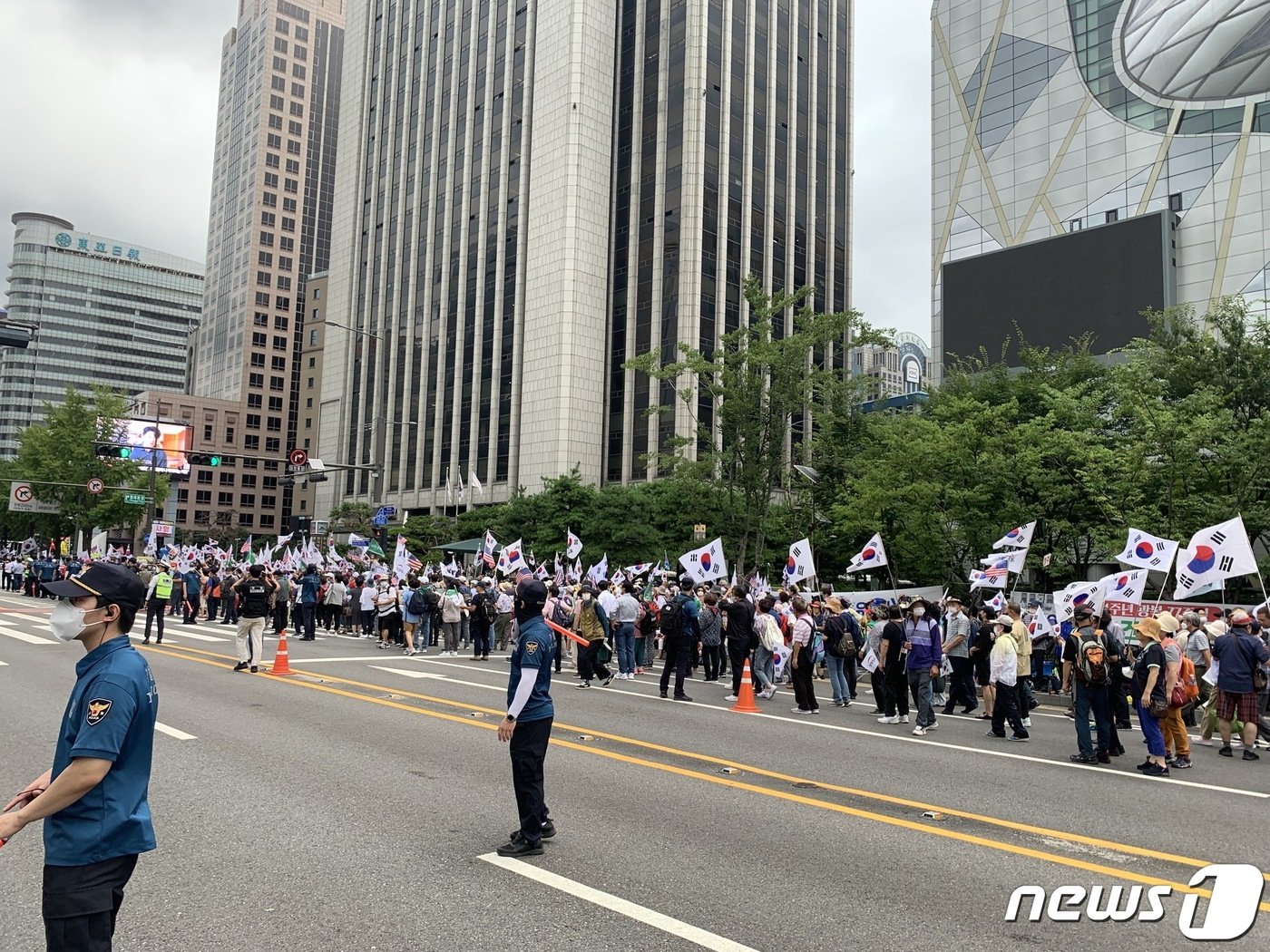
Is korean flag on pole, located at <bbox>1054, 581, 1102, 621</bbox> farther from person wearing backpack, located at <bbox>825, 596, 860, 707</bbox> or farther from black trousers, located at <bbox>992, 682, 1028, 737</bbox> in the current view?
black trousers, located at <bbox>992, 682, 1028, 737</bbox>

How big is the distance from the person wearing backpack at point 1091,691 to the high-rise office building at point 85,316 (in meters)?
170

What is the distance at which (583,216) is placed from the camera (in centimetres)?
7056

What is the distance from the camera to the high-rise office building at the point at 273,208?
133750 millimetres

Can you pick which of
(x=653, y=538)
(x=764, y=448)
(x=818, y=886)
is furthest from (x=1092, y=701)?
(x=653, y=538)

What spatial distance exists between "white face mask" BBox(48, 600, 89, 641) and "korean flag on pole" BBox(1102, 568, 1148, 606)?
15.4m

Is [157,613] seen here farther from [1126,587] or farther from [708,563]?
[1126,587]

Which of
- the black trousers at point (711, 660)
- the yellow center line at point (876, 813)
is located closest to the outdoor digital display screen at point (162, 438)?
the black trousers at point (711, 660)

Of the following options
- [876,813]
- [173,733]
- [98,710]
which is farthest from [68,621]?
[173,733]

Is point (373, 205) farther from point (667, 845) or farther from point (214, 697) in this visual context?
point (667, 845)

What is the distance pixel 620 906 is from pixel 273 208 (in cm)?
14416

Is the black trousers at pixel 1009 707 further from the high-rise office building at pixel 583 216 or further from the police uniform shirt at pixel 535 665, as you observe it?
the high-rise office building at pixel 583 216

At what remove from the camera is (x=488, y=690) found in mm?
14875

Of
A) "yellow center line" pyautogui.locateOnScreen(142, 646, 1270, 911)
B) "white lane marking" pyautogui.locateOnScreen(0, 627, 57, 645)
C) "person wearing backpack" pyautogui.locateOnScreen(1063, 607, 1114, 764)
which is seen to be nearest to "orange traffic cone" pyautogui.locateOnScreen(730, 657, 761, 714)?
"yellow center line" pyautogui.locateOnScreen(142, 646, 1270, 911)

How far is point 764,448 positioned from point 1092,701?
81.0ft
